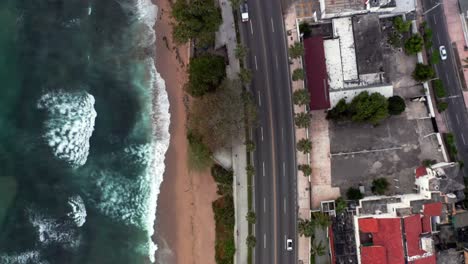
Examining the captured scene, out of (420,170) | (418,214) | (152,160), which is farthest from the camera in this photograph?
(152,160)

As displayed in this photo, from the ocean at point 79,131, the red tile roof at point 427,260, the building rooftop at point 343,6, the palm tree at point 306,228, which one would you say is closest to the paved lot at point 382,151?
the palm tree at point 306,228

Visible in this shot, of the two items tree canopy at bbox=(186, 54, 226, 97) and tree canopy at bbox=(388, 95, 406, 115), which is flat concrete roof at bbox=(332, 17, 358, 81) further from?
tree canopy at bbox=(186, 54, 226, 97)

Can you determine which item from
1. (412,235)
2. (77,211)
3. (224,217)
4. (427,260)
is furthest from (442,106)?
(77,211)

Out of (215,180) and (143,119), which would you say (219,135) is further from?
Answer: (143,119)

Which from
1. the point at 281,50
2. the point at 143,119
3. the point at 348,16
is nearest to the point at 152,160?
the point at 143,119

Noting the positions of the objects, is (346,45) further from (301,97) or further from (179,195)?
(179,195)

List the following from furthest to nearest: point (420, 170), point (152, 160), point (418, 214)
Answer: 1. point (152, 160)
2. point (420, 170)
3. point (418, 214)
